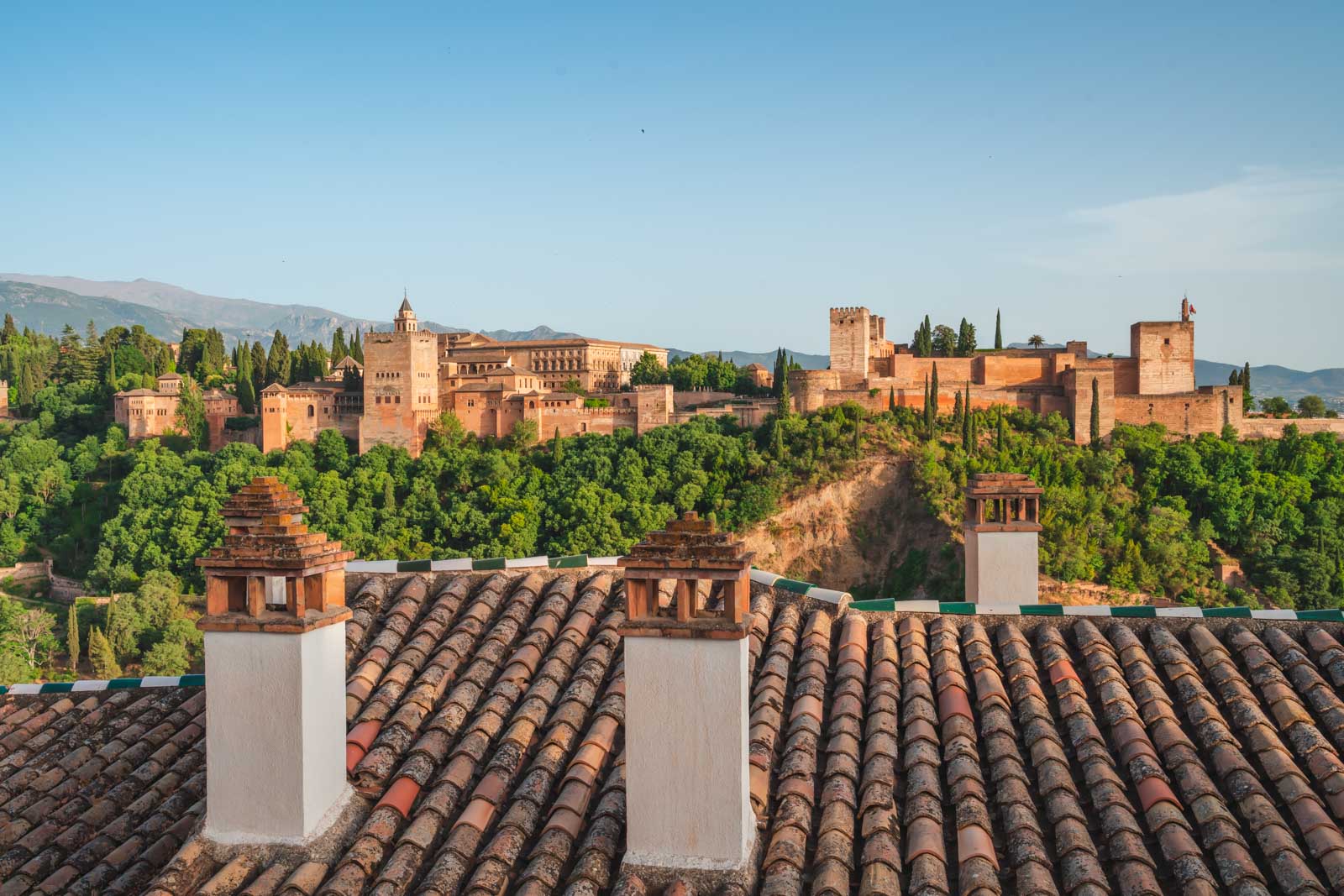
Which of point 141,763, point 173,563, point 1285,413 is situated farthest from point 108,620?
point 1285,413

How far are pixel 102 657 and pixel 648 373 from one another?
34.5m

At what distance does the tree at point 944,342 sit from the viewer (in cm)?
6053

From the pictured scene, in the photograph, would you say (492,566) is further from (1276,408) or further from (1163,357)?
(1276,408)

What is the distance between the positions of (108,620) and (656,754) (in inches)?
1907

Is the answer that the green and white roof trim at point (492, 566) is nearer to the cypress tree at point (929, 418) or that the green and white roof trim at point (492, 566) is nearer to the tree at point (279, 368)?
the cypress tree at point (929, 418)

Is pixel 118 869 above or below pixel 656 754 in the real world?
below

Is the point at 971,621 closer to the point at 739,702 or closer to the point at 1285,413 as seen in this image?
the point at 739,702

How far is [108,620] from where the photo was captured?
4769 centimetres

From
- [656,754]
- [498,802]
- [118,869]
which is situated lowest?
[118,869]

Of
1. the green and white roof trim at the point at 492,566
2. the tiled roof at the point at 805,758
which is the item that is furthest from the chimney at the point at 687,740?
the green and white roof trim at the point at 492,566

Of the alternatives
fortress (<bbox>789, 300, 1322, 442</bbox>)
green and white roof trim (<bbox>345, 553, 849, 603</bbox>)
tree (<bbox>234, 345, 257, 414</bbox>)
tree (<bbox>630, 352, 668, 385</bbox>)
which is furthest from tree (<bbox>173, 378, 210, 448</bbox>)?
green and white roof trim (<bbox>345, 553, 849, 603</bbox>)

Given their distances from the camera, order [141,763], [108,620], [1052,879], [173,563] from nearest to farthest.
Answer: [1052,879] < [141,763] < [108,620] < [173,563]

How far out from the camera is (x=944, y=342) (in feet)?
202

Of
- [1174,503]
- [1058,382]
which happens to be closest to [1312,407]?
[1058,382]
